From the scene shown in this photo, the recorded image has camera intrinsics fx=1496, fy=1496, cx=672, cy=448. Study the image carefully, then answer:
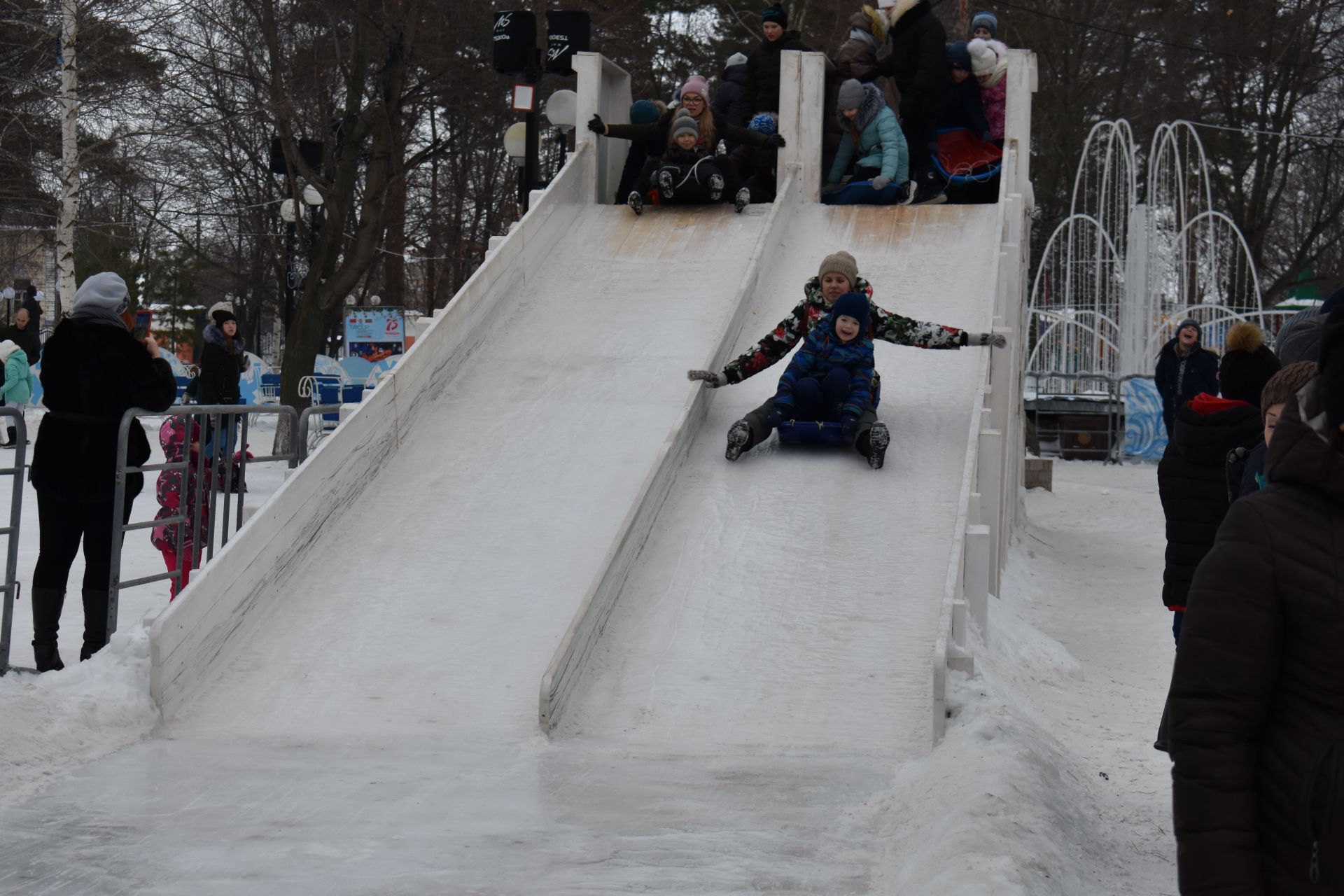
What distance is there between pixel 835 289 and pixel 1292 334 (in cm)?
412

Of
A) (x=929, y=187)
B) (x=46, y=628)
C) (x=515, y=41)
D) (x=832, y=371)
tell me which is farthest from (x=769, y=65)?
(x=46, y=628)

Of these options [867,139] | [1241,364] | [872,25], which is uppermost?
[872,25]

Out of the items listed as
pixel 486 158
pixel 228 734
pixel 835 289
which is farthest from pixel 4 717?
pixel 486 158

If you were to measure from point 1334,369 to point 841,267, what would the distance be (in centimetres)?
620

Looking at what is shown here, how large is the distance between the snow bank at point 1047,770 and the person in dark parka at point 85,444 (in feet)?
11.6

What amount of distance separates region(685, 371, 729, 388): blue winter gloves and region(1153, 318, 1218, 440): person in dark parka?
678 centimetres

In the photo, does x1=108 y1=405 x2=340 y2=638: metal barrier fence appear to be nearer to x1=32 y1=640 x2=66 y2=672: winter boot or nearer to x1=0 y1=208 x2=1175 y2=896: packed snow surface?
x1=32 y1=640 x2=66 y2=672: winter boot

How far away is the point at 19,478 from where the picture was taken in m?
6.13

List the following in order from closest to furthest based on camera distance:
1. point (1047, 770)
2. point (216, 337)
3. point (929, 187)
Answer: point (1047, 770), point (216, 337), point (929, 187)

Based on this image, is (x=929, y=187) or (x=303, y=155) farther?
(x=303, y=155)

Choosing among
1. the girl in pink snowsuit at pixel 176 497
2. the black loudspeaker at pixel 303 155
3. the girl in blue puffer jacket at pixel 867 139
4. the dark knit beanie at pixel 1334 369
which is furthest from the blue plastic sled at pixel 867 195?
the dark knit beanie at pixel 1334 369

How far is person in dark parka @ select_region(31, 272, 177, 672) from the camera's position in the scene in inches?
246

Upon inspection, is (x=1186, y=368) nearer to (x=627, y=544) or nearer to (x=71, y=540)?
(x=627, y=544)

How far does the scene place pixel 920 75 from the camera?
1262cm
